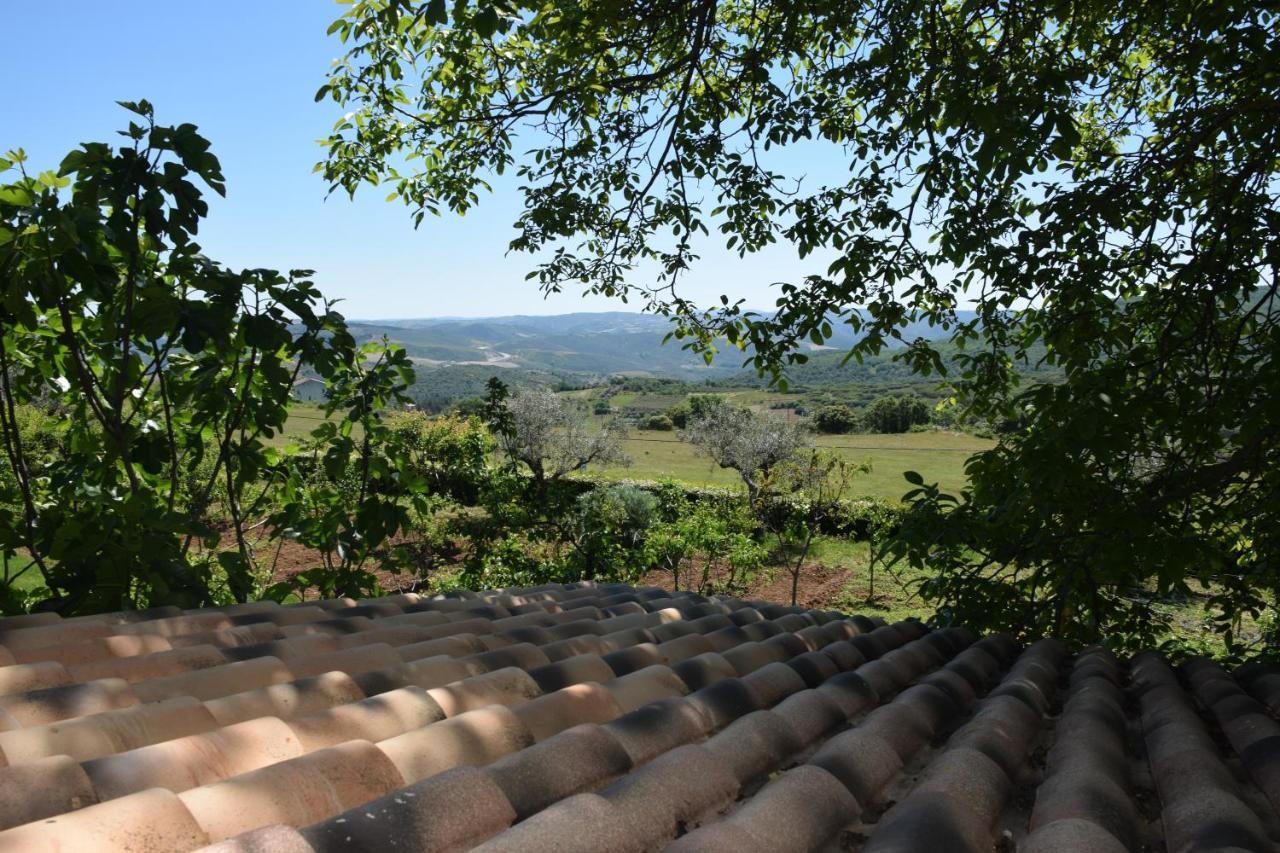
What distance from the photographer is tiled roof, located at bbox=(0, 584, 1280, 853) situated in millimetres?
1412

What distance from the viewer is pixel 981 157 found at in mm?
3973

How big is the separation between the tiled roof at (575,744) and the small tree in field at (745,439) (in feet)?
62.6

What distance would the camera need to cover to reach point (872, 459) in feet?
89.6

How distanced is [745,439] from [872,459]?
509 cm

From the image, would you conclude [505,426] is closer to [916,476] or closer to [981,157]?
[916,476]

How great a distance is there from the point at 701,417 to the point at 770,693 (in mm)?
25679

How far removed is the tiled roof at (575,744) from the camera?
141 centimetres

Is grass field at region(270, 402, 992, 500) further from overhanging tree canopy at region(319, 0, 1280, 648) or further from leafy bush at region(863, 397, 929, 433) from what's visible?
overhanging tree canopy at region(319, 0, 1280, 648)

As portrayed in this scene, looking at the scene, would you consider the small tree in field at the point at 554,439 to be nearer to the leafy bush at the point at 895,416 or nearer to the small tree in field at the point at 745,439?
the small tree in field at the point at 745,439

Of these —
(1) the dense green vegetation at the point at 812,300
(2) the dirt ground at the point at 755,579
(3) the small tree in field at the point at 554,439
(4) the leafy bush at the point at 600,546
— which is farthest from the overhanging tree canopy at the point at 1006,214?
(3) the small tree in field at the point at 554,439

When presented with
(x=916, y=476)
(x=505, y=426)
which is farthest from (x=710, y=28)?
(x=505, y=426)

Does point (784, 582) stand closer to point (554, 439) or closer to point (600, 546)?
point (600, 546)

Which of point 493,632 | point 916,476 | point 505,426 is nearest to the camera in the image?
point 493,632

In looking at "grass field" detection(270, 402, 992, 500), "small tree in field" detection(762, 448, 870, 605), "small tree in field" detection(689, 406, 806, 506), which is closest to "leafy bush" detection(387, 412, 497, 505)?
"grass field" detection(270, 402, 992, 500)
